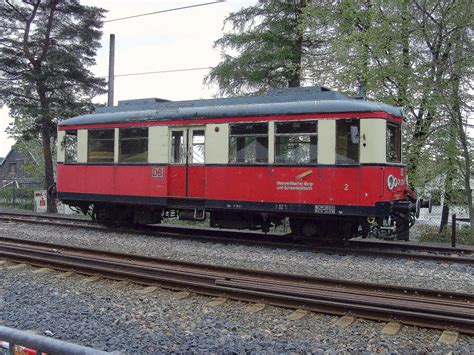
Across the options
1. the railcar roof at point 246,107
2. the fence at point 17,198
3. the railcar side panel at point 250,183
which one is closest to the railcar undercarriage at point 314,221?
the railcar side panel at point 250,183

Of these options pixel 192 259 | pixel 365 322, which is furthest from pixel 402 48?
pixel 365 322

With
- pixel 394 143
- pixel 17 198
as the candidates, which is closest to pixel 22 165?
pixel 17 198

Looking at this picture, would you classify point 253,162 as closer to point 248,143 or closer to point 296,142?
point 248,143

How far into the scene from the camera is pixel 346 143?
35.3 feet

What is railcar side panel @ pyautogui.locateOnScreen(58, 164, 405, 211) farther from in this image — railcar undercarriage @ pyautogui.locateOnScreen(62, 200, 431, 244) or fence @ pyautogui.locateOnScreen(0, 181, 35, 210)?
fence @ pyautogui.locateOnScreen(0, 181, 35, 210)

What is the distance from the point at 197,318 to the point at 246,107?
6639 mm

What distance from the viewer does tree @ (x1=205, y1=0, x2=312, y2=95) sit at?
2083cm

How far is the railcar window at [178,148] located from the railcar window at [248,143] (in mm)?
1467

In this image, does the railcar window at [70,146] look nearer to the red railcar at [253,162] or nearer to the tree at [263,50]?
the red railcar at [253,162]

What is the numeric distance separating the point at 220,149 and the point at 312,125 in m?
2.38

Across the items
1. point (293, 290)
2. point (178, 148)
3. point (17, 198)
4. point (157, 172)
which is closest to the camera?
point (293, 290)

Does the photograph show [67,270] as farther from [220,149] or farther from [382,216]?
[382,216]

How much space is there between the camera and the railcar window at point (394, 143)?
36.1 ft

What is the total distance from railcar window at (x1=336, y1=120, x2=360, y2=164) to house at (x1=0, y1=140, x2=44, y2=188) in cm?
3074
